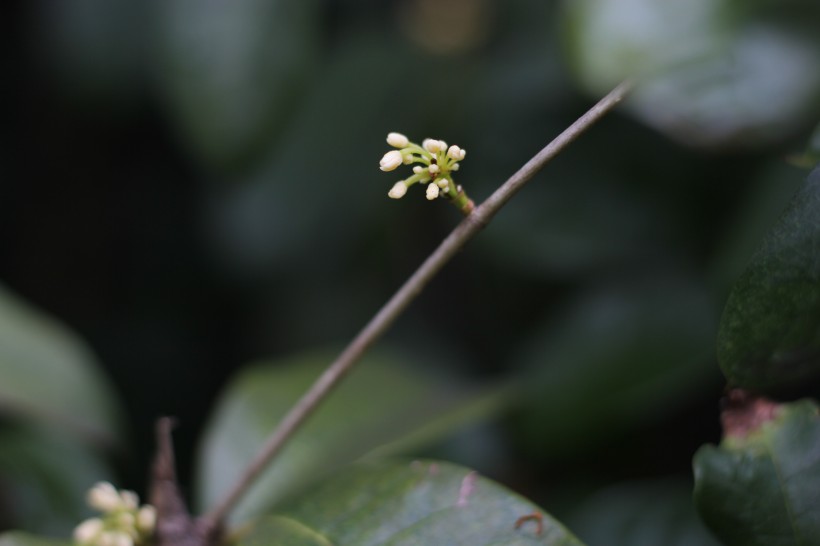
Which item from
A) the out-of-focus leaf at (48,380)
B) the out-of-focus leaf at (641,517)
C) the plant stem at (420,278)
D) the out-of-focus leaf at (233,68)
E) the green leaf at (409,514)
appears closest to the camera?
the plant stem at (420,278)

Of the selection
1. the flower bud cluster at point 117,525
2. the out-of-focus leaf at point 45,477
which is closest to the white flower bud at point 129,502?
the flower bud cluster at point 117,525

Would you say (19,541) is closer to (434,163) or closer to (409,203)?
(434,163)

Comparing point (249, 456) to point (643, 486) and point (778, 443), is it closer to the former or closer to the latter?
point (643, 486)

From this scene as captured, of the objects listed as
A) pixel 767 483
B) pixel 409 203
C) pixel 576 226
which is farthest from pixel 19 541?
pixel 409 203

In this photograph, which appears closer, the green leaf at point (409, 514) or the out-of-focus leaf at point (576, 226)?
the green leaf at point (409, 514)

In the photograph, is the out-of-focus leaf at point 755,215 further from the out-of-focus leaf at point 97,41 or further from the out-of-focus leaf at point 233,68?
the out-of-focus leaf at point 97,41

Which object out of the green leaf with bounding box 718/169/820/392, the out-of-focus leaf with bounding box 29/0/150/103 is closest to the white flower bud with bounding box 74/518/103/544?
the green leaf with bounding box 718/169/820/392

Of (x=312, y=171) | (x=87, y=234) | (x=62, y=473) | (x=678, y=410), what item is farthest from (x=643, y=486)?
(x=87, y=234)

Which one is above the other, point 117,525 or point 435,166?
point 435,166
